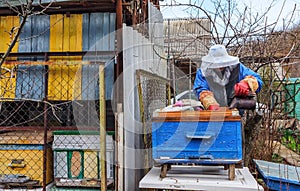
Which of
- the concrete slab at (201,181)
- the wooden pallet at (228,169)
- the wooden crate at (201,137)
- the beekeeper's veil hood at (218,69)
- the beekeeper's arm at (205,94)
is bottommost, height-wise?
the concrete slab at (201,181)

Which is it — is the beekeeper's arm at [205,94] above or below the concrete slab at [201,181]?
above

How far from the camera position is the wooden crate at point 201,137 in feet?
7.97

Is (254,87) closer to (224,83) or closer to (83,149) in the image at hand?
(224,83)

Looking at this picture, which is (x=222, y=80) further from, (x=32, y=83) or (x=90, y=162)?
(x=32, y=83)

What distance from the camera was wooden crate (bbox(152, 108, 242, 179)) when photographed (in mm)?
2430

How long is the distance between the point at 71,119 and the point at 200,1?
2818 mm

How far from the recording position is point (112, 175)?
396 centimetres

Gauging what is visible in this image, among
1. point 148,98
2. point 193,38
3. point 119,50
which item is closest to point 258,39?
point 193,38

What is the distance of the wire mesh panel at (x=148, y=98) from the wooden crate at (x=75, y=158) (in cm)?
70

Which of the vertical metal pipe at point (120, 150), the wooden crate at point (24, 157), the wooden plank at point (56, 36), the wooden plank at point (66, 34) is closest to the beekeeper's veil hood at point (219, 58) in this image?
the vertical metal pipe at point (120, 150)

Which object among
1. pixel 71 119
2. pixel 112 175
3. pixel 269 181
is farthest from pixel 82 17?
pixel 269 181

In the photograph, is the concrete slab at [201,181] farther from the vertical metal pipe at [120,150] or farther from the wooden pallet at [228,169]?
the vertical metal pipe at [120,150]

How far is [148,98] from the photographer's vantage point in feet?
13.7

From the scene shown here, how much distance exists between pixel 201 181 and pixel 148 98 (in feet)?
6.11
